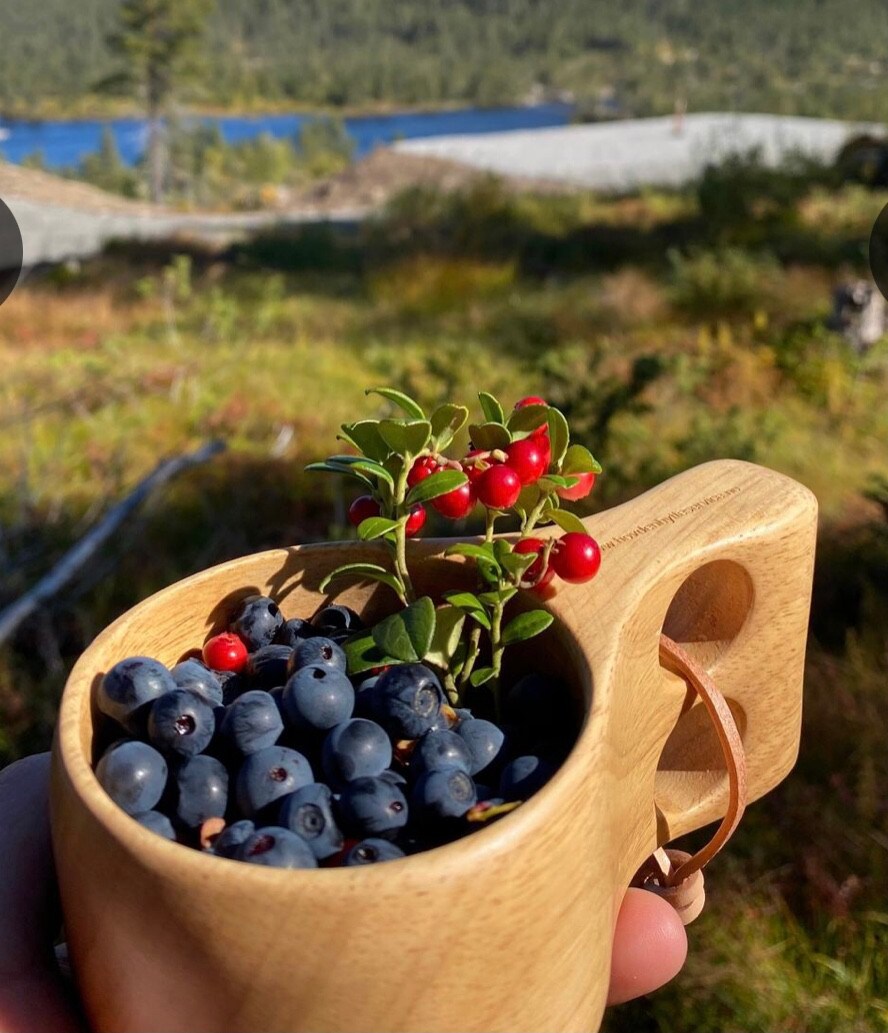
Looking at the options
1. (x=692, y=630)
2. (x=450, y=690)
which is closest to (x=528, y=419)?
(x=450, y=690)

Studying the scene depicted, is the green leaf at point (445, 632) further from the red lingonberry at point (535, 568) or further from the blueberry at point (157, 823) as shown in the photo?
the blueberry at point (157, 823)

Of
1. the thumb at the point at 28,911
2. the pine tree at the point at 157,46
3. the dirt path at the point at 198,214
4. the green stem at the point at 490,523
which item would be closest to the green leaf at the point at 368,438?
the green stem at the point at 490,523

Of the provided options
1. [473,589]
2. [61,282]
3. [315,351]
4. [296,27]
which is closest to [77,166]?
[296,27]

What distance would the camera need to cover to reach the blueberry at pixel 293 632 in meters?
0.87

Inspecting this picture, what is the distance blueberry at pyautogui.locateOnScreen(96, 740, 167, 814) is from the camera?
2.30 ft

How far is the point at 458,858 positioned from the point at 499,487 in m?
0.30

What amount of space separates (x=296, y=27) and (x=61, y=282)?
54.0 meters

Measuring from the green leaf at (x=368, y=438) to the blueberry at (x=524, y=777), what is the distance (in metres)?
0.28

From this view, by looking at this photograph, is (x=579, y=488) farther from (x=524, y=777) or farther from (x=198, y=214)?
(x=198, y=214)

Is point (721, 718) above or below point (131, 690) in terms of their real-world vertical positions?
below

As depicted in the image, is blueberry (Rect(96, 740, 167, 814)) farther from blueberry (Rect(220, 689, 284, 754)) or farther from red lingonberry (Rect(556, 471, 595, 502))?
red lingonberry (Rect(556, 471, 595, 502))

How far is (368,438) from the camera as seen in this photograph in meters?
0.83

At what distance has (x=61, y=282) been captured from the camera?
10.6m

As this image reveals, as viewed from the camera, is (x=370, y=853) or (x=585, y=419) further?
(x=585, y=419)
